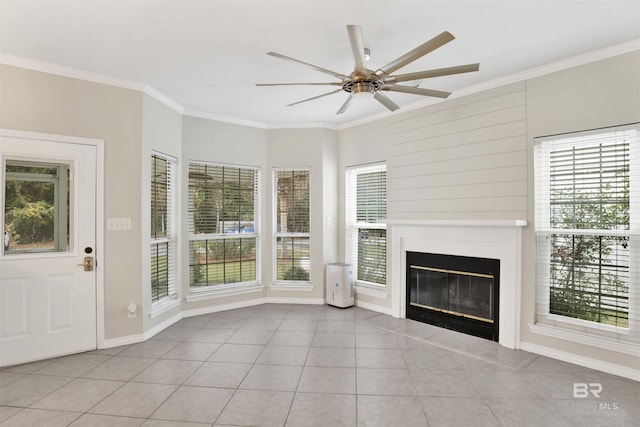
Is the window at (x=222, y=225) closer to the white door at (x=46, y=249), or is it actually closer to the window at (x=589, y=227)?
the white door at (x=46, y=249)

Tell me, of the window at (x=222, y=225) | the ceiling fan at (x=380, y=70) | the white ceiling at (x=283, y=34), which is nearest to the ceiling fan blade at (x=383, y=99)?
the ceiling fan at (x=380, y=70)

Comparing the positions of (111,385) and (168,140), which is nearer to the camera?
(111,385)

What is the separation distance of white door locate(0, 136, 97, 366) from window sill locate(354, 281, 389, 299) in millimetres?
3416

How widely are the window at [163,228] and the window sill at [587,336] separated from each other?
4.24 m

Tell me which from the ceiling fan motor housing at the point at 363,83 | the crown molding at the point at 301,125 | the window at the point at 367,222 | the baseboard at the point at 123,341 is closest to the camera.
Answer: the ceiling fan motor housing at the point at 363,83

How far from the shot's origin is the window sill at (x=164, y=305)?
13.5 ft

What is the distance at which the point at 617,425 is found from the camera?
2.33 metres

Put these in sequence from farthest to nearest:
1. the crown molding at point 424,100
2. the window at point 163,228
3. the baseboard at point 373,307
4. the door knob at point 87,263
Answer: the baseboard at point 373,307
the window at point 163,228
the door knob at point 87,263
the crown molding at point 424,100

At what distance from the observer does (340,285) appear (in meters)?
5.20

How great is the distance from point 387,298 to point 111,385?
→ 3.39m

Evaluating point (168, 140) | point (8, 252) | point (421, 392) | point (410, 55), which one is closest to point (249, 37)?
point (410, 55)

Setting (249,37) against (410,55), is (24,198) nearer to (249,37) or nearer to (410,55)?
(249,37)

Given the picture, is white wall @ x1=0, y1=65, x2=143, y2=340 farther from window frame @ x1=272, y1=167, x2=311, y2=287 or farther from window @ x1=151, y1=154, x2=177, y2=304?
window frame @ x1=272, y1=167, x2=311, y2=287

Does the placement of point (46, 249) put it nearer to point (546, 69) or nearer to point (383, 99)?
point (383, 99)
